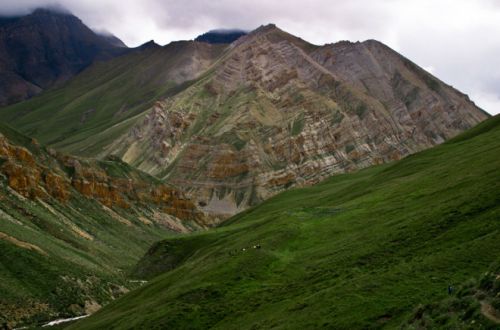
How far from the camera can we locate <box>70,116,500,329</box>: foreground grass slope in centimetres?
5091

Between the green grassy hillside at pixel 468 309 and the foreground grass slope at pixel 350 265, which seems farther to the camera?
the foreground grass slope at pixel 350 265

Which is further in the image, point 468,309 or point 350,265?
point 350,265

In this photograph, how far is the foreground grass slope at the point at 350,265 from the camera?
50.9 metres

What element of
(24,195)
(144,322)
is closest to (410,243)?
(144,322)

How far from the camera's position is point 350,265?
2542 inches

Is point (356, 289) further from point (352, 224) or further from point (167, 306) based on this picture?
point (352, 224)

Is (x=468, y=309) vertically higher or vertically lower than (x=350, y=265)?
lower

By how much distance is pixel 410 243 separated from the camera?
210 feet

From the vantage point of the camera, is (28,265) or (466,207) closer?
(466,207)

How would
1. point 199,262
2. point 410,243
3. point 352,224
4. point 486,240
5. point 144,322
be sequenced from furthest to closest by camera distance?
point 199,262, point 352,224, point 144,322, point 410,243, point 486,240

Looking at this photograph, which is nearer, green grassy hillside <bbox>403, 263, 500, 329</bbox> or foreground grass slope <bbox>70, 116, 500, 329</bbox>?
green grassy hillside <bbox>403, 263, 500, 329</bbox>

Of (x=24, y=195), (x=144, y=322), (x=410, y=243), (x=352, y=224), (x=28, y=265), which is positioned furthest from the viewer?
(x=24, y=195)

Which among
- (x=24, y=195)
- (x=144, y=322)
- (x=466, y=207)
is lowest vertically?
(x=144, y=322)

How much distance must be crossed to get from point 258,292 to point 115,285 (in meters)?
87.3
